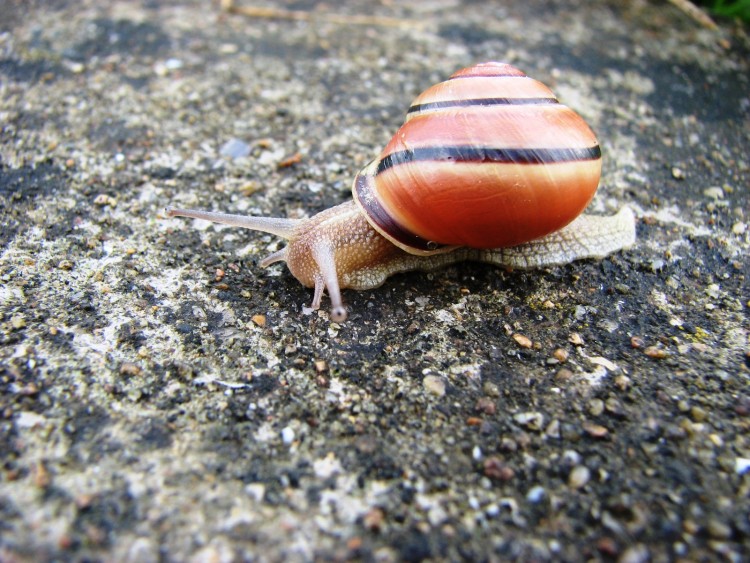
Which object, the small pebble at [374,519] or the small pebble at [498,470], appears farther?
the small pebble at [498,470]

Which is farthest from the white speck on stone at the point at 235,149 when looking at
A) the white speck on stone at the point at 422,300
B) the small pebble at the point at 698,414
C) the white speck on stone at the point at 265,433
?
the small pebble at the point at 698,414

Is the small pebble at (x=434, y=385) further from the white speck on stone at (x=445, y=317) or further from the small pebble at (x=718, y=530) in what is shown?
the small pebble at (x=718, y=530)

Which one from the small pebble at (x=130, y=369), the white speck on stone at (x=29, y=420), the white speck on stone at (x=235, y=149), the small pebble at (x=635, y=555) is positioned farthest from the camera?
the white speck on stone at (x=235, y=149)

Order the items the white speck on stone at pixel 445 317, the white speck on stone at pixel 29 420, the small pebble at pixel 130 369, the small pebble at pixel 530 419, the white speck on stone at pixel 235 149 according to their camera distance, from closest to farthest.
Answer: the white speck on stone at pixel 29 420 → the small pebble at pixel 530 419 → the small pebble at pixel 130 369 → the white speck on stone at pixel 445 317 → the white speck on stone at pixel 235 149

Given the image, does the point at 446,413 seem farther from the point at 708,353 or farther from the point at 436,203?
the point at 708,353

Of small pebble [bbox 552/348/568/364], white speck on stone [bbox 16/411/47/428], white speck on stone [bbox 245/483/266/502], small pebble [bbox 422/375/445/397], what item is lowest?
white speck on stone [bbox 245/483/266/502]

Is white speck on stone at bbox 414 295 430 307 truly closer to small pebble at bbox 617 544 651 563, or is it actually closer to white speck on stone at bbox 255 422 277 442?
white speck on stone at bbox 255 422 277 442

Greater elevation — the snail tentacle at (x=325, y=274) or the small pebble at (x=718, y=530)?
the snail tentacle at (x=325, y=274)

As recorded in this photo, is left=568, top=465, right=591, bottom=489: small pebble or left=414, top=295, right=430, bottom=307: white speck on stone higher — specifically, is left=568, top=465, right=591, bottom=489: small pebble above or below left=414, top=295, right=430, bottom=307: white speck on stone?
below

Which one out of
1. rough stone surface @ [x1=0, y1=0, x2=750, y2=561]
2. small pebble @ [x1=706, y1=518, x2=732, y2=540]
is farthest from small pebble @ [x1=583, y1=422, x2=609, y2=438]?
small pebble @ [x1=706, y1=518, x2=732, y2=540]
